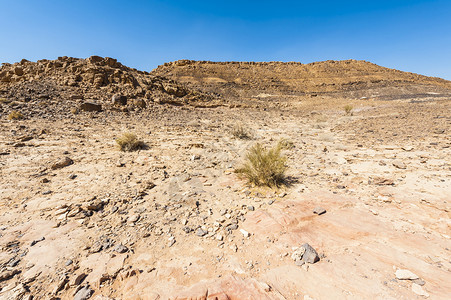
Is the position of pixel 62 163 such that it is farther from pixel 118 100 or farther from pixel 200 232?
pixel 118 100

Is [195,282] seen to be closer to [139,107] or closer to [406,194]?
[406,194]

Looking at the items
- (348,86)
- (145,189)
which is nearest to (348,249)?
(145,189)

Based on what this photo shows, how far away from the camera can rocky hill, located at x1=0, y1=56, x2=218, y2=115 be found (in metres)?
9.93

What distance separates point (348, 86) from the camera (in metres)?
33.3

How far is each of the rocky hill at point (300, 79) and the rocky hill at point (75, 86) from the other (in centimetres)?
1290

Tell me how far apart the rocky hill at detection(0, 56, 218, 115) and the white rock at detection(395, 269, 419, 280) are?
11.9 m

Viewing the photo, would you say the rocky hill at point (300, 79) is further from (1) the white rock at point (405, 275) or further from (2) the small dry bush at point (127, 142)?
(1) the white rock at point (405, 275)

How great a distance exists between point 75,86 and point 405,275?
53.9 feet

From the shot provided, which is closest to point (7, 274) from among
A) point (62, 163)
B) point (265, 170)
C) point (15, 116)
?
point (62, 163)

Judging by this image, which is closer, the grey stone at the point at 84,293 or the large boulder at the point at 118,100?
the grey stone at the point at 84,293

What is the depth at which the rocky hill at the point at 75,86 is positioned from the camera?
9.93 meters

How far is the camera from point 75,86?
12.3m

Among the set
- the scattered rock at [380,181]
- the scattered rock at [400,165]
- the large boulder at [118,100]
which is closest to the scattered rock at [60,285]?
the scattered rock at [380,181]

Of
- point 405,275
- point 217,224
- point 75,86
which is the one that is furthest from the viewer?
point 75,86
